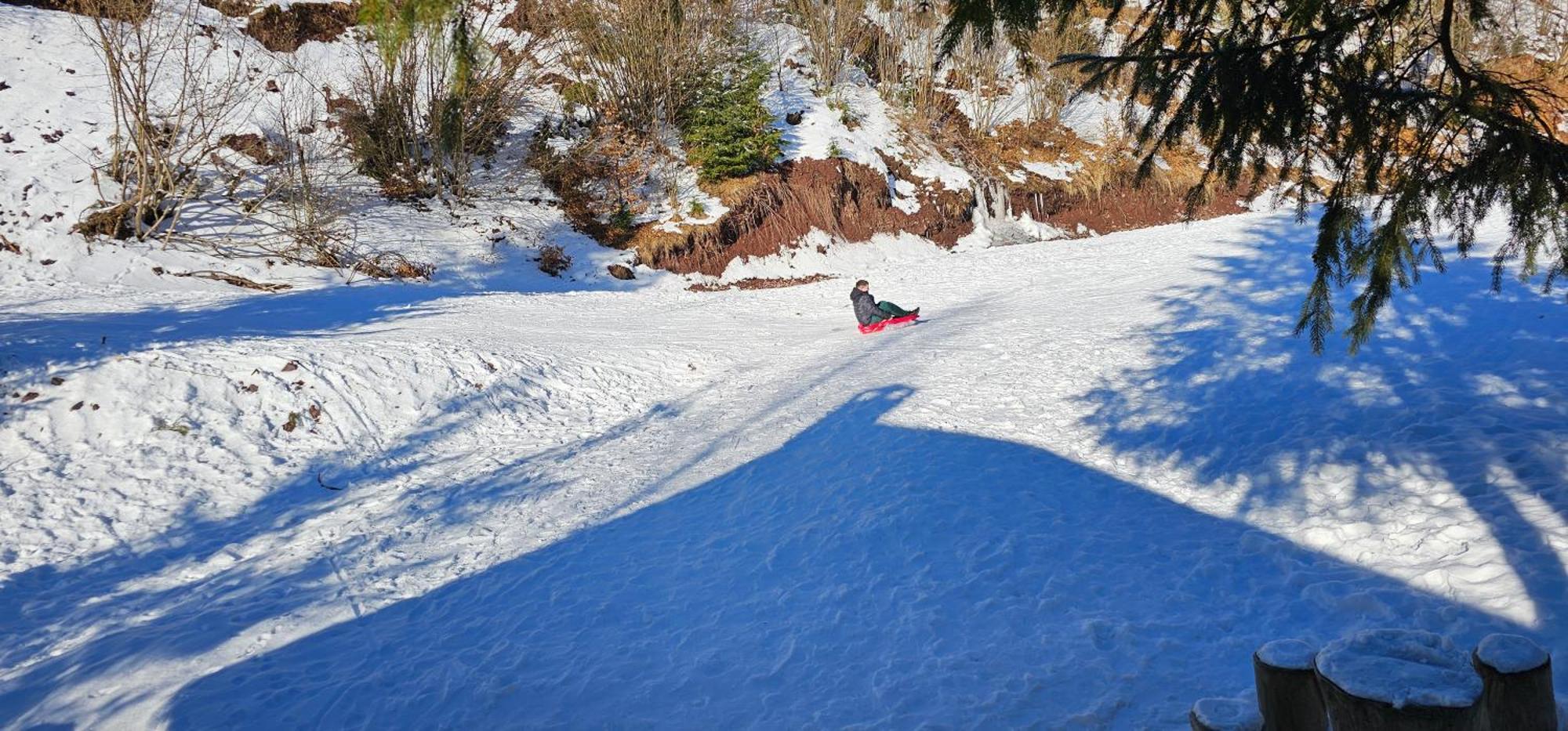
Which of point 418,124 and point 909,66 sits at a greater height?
point 909,66

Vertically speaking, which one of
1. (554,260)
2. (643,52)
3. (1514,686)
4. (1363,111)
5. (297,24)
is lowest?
(1514,686)

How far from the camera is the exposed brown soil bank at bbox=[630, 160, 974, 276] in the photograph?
22.5 meters

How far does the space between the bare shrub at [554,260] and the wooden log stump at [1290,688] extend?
20.3 m

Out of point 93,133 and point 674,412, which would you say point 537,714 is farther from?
point 93,133

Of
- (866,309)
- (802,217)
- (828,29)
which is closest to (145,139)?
(866,309)

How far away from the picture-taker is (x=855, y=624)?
520cm

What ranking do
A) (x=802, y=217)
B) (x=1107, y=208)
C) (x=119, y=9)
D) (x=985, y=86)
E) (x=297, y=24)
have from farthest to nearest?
(x=985, y=86) → (x=1107, y=208) → (x=297, y=24) → (x=802, y=217) → (x=119, y=9)

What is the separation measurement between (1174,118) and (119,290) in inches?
646

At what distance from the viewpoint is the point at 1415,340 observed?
30.8ft

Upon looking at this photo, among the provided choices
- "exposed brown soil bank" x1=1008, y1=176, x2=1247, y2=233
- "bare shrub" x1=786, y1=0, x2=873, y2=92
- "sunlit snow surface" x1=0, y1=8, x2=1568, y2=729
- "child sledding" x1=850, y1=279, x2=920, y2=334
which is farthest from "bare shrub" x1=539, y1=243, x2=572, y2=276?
"exposed brown soil bank" x1=1008, y1=176, x2=1247, y2=233

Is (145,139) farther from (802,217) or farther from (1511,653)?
(1511,653)

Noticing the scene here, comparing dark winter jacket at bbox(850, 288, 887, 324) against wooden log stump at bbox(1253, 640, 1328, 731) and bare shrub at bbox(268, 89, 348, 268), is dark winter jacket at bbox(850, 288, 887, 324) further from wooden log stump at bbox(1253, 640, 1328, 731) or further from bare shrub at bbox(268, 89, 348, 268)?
wooden log stump at bbox(1253, 640, 1328, 731)

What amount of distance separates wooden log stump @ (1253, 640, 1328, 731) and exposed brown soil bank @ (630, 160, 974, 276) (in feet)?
68.4

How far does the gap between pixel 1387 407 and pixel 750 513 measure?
19.5ft
